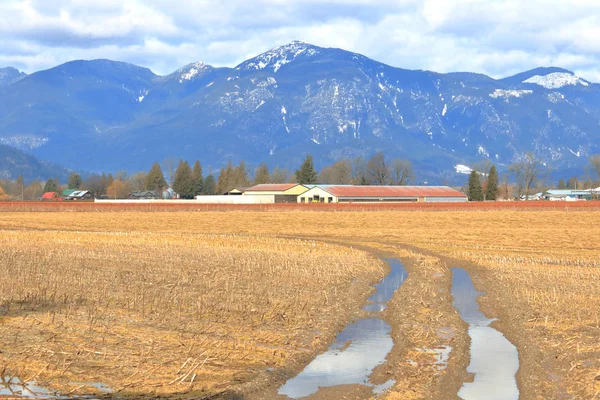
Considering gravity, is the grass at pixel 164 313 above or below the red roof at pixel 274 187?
below

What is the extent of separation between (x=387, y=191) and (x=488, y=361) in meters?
155

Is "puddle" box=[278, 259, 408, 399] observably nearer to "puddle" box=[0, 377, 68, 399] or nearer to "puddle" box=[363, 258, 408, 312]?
"puddle" box=[363, 258, 408, 312]

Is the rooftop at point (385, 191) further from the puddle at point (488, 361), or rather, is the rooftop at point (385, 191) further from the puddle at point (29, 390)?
the puddle at point (29, 390)

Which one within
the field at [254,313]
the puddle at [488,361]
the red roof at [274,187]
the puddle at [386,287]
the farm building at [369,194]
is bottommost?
Answer: the puddle at [488,361]

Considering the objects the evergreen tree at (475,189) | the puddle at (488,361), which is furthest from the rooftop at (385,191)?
the puddle at (488,361)

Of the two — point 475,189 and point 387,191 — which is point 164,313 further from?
point 475,189

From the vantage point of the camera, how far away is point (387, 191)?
17075 cm

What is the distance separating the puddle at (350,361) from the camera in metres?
14.4

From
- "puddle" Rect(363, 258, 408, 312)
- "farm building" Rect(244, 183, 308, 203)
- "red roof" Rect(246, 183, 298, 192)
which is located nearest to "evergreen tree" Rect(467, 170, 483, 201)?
"farm building" Rect(244, 183, 308, 203)

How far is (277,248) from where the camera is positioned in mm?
42562

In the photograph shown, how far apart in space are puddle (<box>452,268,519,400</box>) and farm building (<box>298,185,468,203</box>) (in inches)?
5189

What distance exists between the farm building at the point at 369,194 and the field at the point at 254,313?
116584 mm

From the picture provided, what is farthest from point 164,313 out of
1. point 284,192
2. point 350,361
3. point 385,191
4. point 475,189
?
point 475,189

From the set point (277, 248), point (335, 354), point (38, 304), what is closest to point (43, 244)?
point (277, 248)
